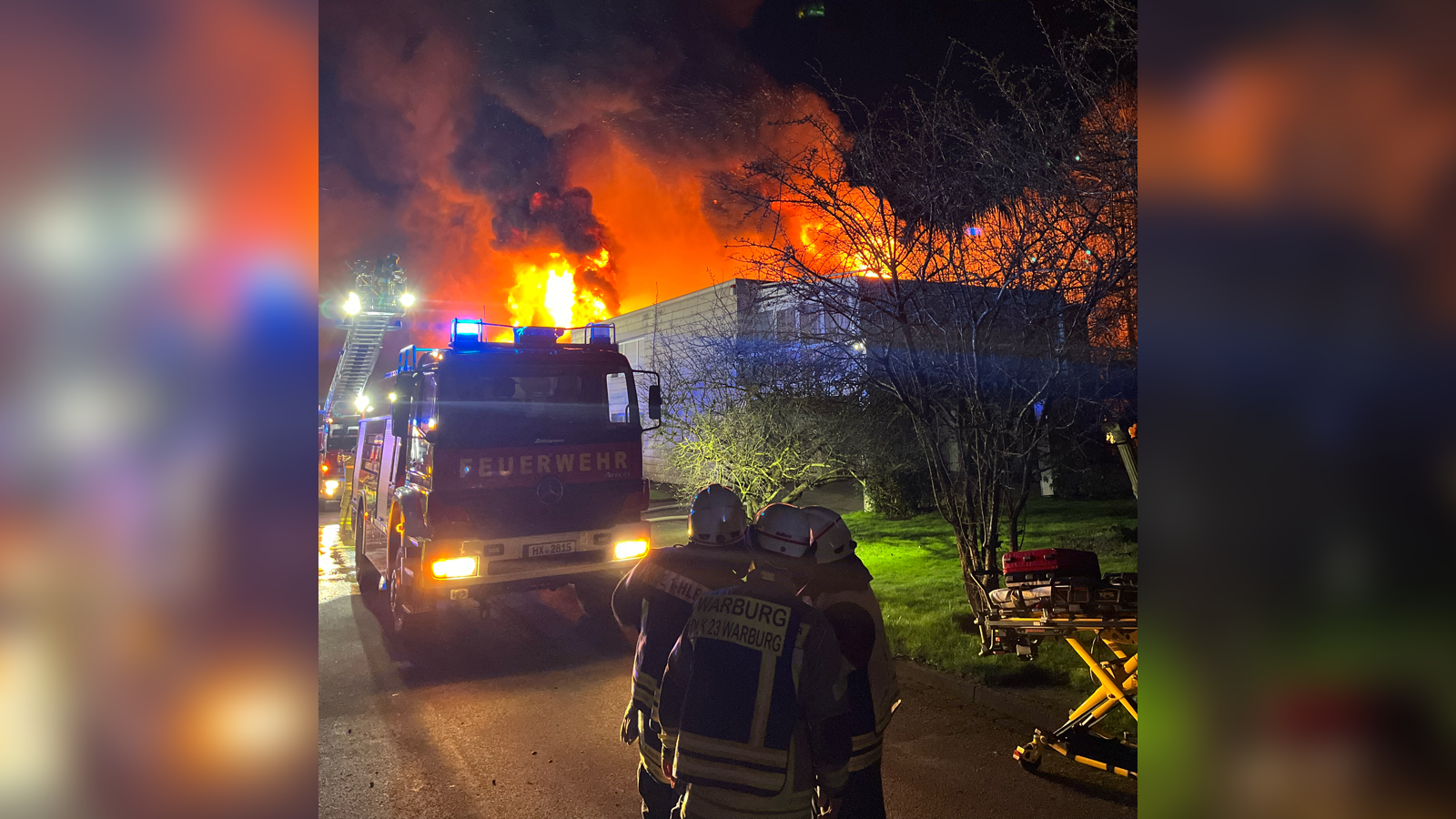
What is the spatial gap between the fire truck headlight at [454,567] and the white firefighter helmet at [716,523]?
4.74 m

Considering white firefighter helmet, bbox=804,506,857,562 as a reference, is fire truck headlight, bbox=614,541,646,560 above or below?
below

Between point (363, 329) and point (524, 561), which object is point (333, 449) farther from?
point (524, 561)

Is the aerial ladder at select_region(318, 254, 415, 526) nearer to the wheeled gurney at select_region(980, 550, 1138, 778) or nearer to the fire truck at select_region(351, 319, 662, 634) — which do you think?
the fire truck at select_region(351, 319, 662, 634)

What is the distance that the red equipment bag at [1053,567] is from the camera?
5.07 metres

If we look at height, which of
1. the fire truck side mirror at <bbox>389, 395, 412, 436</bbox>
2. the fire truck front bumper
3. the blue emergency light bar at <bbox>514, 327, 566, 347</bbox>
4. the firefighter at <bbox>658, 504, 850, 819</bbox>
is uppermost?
the blue emergency light bar at <bbox>514, 327, 566, 347</bbox>

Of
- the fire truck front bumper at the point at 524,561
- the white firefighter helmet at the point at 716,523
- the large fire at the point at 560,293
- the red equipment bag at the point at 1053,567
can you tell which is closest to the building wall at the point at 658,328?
the large fire at the point at 560,293

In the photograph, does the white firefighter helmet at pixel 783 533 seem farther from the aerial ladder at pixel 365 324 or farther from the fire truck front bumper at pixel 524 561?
the aerial ladder at pixel 365 324

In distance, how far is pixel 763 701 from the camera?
112 inches

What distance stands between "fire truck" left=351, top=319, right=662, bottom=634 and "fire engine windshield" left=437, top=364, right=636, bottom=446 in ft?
0.04

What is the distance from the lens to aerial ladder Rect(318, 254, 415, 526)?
1759cm

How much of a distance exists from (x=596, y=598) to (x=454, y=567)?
2.45 m

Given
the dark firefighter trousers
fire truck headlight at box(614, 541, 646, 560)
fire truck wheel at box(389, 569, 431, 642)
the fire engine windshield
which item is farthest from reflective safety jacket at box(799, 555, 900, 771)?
A: fire truck wheel at box(389, 569, 431, 642)
